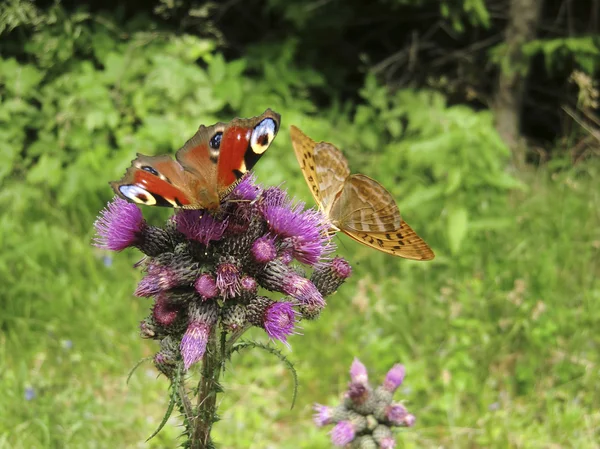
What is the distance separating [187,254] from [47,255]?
10.1 feet

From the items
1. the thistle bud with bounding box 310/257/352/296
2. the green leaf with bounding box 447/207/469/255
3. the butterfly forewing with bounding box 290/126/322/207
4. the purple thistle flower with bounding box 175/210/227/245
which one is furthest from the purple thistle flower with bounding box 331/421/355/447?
the green leaf with bounding box 447/207/469/255

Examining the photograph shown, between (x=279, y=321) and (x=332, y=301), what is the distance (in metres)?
2.68

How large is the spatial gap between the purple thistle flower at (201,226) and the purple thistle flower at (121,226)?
7.1 inches

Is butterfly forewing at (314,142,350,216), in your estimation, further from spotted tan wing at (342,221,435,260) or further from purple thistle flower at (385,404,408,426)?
purple thistle flower at (385,404,408,426)

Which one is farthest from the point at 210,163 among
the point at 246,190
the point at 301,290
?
the point at 301,290

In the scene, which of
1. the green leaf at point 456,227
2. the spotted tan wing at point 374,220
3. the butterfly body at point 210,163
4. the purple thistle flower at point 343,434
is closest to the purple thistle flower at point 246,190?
the butterfly body at point 210,163

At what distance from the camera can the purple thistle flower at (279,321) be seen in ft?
6.81

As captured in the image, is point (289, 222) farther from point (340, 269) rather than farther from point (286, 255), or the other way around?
point (340, 269)

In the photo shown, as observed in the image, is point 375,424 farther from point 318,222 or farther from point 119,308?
point 119,308

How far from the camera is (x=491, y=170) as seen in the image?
486 cm

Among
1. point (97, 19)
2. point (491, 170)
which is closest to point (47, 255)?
point (97, 19)

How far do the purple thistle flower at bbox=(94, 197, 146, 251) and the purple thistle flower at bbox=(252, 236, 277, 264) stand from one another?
0.42 metres

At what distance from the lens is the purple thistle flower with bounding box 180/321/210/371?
1943mm

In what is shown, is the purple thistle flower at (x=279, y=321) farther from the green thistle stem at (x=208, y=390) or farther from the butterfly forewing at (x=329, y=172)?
the butterfly forewing at (x=329, y=172)
